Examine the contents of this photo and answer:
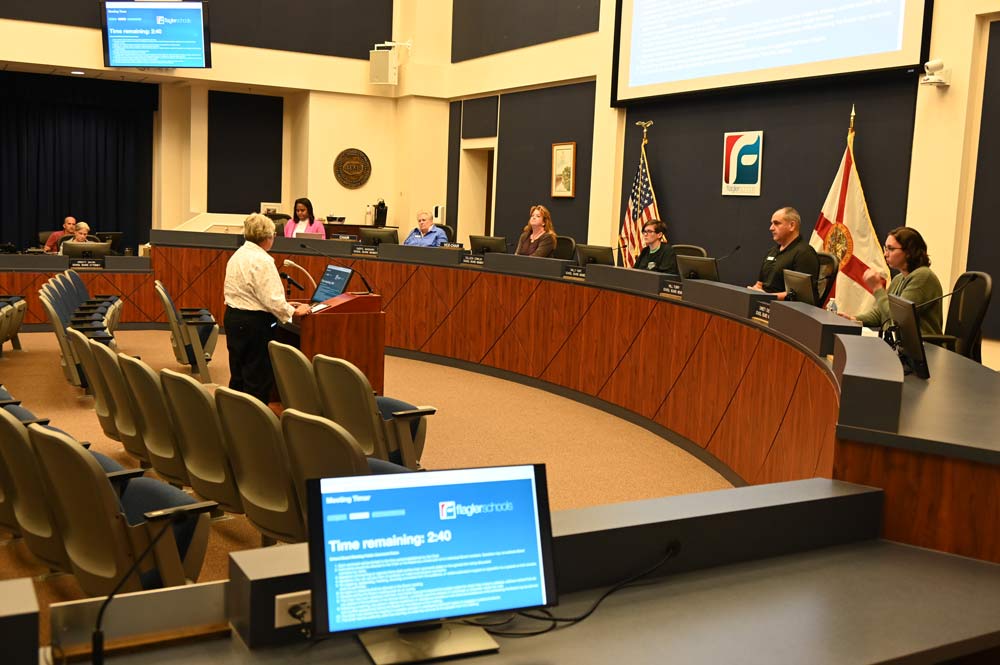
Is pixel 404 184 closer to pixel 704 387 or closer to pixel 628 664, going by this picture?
pixel 704 387

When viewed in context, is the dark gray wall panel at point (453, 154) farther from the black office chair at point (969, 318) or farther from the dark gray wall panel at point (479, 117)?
the black office chair at point (969, 318)

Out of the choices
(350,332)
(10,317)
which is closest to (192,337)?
(10,317)

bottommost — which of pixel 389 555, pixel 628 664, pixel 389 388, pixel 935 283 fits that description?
pixel 389 388

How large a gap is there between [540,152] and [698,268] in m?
6.22

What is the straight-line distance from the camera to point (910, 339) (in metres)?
3.38

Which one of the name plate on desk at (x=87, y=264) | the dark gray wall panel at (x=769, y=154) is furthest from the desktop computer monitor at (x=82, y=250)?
the dark gray wall panel at (x=769, y=154)

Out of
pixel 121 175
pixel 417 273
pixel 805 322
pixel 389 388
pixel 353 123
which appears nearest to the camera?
pixel 805 322

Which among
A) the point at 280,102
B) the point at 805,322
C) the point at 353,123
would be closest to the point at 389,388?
the point at 805,322

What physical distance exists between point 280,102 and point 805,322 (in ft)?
40.3

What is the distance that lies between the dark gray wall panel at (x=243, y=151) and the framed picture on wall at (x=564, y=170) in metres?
5.22

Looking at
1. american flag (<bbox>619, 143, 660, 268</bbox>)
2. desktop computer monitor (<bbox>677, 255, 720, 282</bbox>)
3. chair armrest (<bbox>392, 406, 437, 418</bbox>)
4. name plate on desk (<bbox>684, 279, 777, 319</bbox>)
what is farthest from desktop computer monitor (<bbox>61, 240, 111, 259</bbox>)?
chair armrest (<bbox>392, 406, 437, 418</bbox>)

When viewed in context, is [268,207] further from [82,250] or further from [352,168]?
[82,250]

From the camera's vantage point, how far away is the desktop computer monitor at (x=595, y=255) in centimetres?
780

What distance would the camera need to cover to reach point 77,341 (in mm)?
5094
